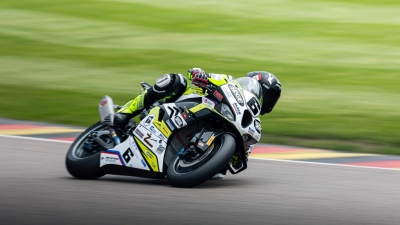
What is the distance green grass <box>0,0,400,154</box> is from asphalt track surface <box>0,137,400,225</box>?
2071 mm

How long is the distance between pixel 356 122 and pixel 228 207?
5.76 metres

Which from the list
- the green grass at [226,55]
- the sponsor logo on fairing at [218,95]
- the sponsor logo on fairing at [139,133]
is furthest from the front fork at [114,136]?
the green grass at [226,55]

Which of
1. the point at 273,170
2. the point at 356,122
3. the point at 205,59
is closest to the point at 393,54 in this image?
the point at 205,59

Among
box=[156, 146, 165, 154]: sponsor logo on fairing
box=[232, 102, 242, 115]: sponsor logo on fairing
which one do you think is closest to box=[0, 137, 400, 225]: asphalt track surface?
box=[156, 146, 165, 154]: sponsor logo on fairing

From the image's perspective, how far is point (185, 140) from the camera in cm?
786

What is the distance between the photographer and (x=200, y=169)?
736 cm

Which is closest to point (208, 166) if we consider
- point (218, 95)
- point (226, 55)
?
point (218, 95)

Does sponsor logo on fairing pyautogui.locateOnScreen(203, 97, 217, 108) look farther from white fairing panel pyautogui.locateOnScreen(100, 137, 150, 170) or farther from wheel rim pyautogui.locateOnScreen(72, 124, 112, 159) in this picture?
Result: wheel rim pyautogui.locateOnScreen(72, 124, 112, 159)

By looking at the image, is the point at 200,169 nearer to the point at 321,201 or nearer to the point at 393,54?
the point at 321,201

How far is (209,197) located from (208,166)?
30 centimetres

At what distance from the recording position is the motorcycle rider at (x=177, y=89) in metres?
7.79

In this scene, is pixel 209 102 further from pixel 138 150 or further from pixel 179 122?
pixel 138 150

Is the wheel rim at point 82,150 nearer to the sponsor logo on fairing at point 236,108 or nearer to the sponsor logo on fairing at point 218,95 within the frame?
the sponsor logo on fairing at point 218,95

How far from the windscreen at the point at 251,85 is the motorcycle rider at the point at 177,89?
6 cm
